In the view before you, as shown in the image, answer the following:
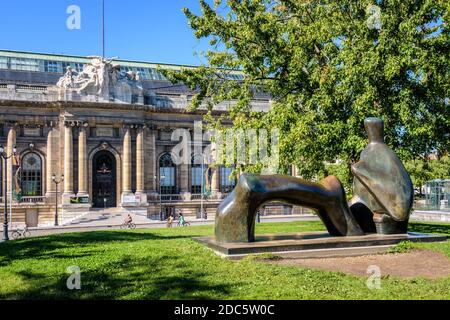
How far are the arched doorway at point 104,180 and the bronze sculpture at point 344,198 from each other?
4259 cm

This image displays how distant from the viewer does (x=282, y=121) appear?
835 inches

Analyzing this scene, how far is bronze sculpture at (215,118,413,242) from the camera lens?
43.8ft

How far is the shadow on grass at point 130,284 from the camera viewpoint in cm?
898

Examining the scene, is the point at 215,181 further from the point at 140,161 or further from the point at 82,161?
the point at 82,161

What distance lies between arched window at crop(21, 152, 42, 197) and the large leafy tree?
35.6 meters

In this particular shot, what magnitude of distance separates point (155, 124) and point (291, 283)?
48653 mm

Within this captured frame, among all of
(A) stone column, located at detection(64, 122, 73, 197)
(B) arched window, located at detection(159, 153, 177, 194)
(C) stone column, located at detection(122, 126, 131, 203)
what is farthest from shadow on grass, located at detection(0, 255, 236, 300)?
(B) arched window, located at detection(159, 153, 177, 194)

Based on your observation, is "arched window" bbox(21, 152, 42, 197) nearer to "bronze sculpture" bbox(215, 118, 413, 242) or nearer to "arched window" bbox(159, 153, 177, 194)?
"arched window" bbox(159, 153, 177, 194)

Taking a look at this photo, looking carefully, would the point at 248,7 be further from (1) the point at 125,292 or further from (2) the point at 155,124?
(2) the point at 155,124

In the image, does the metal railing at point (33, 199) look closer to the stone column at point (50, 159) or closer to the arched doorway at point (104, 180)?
the stone column at point (50, 159)

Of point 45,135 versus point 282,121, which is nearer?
point 282,121

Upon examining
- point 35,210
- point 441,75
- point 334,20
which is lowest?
point 35,210
